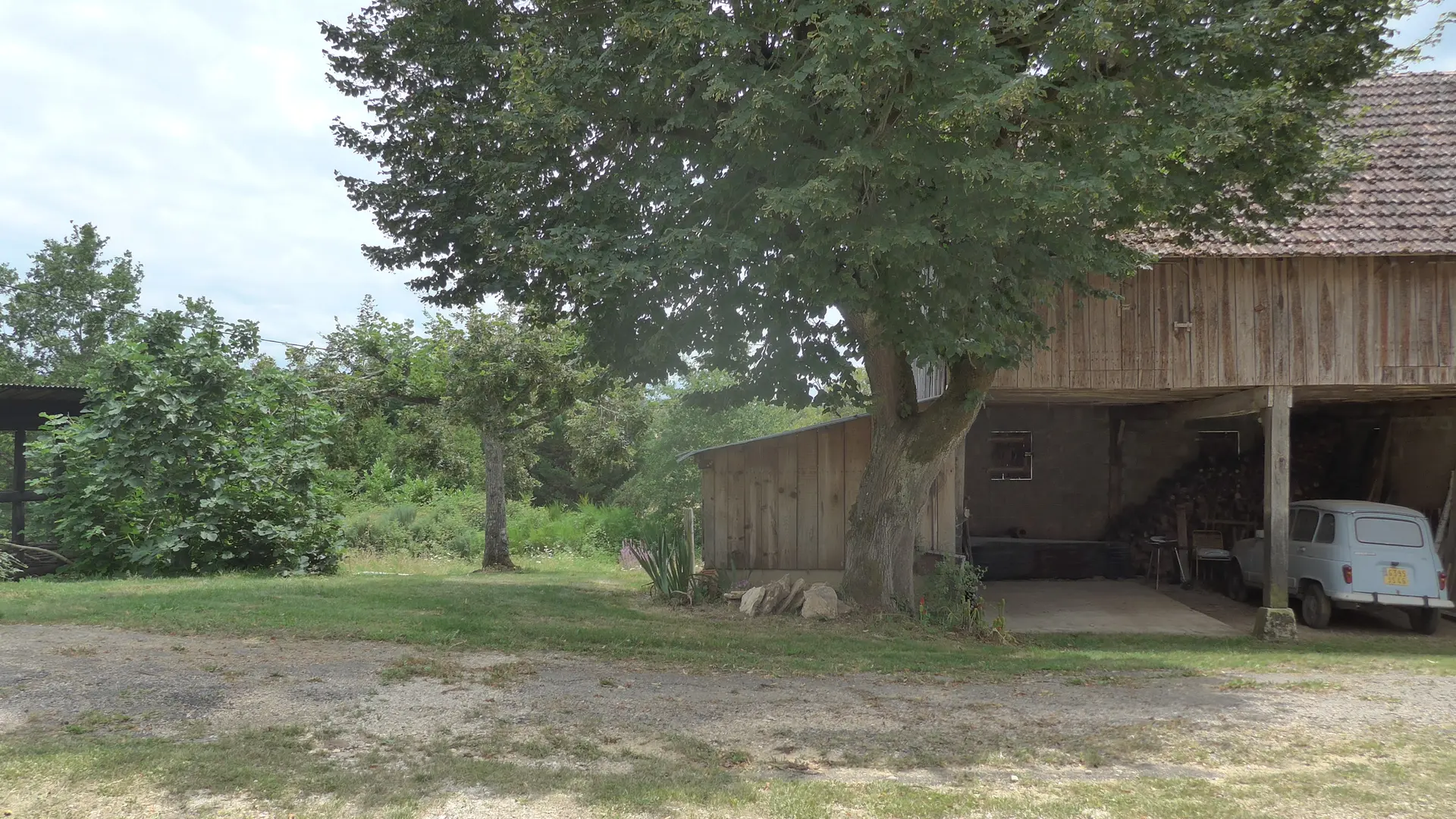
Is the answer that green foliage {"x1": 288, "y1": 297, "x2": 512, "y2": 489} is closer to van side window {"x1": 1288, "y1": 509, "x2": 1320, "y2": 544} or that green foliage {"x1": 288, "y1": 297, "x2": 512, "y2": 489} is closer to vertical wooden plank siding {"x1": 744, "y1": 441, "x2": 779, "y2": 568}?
vertical wooden plank siding {"x1": 744, "y1": 441, "x2": 779, "y2": 568}

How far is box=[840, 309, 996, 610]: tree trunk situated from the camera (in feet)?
38.0

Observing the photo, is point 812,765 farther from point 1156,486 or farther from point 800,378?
point 1156,486

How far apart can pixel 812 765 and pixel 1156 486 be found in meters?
16.2

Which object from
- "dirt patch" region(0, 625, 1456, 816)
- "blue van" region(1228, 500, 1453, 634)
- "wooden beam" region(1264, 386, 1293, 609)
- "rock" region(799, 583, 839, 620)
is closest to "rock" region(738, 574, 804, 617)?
"rock" region(799, 583, 839, 620)

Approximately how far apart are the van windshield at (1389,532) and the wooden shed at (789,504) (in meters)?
5.20

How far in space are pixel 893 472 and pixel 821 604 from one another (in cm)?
172

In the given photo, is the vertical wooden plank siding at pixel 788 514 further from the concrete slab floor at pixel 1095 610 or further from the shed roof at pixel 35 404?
the shed roof at pixel 35 404

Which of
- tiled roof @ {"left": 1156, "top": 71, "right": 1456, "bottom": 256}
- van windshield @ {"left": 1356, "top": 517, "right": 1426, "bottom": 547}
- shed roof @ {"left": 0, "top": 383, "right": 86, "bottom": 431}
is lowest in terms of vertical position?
van windshield @ {"left": 1356, "top": 517, "right": 1426, "bottom": 547}

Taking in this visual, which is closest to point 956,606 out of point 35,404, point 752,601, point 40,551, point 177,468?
point 752,601

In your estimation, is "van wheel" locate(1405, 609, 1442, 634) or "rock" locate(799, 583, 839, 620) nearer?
"rock" locate(799, 583, 839, 620)

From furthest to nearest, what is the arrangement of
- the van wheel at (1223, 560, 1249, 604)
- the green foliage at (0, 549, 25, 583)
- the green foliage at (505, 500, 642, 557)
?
the green foliage at (505, 500, 642, 557) < the van wheel at (1223, 560, 1249, 604) < the green foliage at (0, 549, 25, 583)

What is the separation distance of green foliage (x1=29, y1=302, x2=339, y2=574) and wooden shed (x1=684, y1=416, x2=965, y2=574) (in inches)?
254

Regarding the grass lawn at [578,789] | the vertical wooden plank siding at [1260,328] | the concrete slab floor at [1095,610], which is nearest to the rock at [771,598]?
the concrete slab floor at [1095,610]

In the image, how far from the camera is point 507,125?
29.8ft
